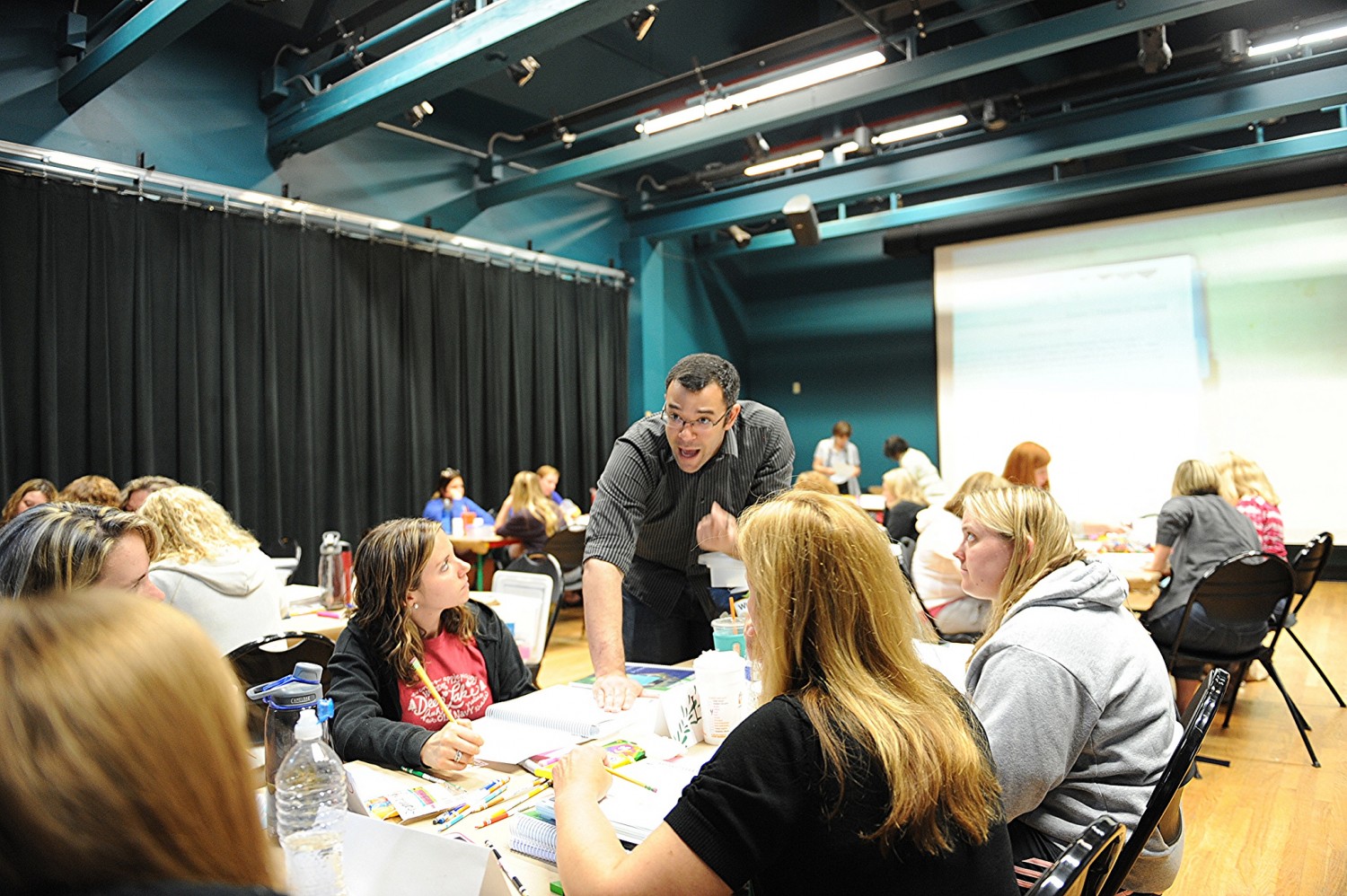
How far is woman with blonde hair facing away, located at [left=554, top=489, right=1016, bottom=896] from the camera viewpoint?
1041mm

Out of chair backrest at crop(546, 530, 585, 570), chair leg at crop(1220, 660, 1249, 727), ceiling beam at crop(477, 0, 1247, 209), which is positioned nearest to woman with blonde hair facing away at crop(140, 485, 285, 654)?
chair backrest at crop(546, 530, 585, 570)

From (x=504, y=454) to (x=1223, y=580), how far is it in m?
6.03

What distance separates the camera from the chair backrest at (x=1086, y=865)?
1.02 metres

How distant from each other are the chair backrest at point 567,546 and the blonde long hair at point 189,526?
320 cm

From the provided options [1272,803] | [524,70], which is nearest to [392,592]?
[1272,803]

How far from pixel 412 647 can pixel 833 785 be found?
1.25m

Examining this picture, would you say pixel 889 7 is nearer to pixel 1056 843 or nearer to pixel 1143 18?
pixel 1143 18

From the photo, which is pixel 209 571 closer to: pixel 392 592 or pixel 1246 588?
pixel 392 592

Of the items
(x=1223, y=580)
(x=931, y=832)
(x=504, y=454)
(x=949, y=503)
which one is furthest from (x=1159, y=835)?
(x=504, y=454)

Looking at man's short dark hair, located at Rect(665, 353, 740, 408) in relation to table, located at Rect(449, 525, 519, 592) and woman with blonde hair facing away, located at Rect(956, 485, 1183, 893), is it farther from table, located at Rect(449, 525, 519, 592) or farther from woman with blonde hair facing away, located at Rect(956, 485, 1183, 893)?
table, located at Rect(449, 525, 519, 592)

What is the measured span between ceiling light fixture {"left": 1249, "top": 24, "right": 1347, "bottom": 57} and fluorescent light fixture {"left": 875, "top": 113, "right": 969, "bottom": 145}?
1890 mm

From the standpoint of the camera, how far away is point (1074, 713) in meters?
1.55

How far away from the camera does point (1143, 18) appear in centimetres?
496

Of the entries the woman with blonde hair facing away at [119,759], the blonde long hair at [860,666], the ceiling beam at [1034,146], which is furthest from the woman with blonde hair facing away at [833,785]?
the ceiling beam at [1034,146]
